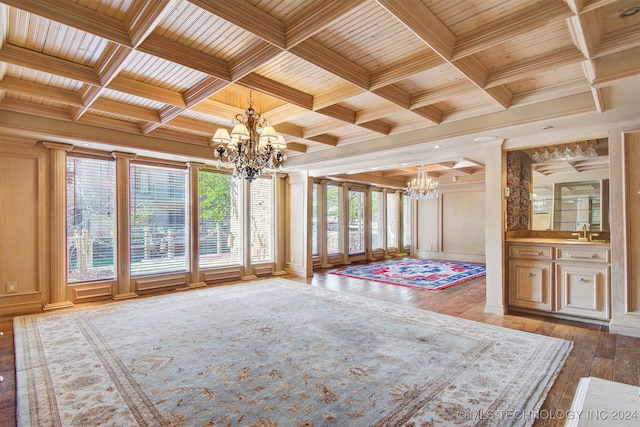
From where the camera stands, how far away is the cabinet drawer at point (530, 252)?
4230 millimetres

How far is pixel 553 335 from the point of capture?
355 centimetres

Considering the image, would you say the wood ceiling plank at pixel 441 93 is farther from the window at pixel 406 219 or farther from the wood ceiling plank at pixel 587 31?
the window at pixel 406 219

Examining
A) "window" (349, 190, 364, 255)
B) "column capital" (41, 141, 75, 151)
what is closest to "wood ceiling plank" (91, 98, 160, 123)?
"column capital" (41, 141, 75, 151)

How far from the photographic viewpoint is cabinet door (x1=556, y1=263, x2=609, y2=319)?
3.82 metres

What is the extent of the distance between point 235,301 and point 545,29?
4807 mm

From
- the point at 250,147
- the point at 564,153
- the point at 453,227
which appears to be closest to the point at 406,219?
the point at 453,227

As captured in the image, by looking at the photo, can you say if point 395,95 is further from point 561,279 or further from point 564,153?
point 561,279

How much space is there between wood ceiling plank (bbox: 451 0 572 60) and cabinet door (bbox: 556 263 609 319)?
3.21m

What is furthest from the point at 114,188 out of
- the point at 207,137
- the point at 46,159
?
the point at 207,137

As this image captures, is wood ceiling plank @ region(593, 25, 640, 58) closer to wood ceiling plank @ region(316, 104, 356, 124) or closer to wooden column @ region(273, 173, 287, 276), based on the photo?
wood ceiling plank @ region(316, 104, 356, 124)

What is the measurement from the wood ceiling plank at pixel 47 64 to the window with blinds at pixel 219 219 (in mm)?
3342

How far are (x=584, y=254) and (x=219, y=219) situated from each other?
19.6 feet

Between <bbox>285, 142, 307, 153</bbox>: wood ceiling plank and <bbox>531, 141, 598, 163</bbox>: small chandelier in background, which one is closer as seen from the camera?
<bbox>531, 141, 598, 163</bbox>: small chandelier in background

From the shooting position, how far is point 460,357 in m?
2.96
